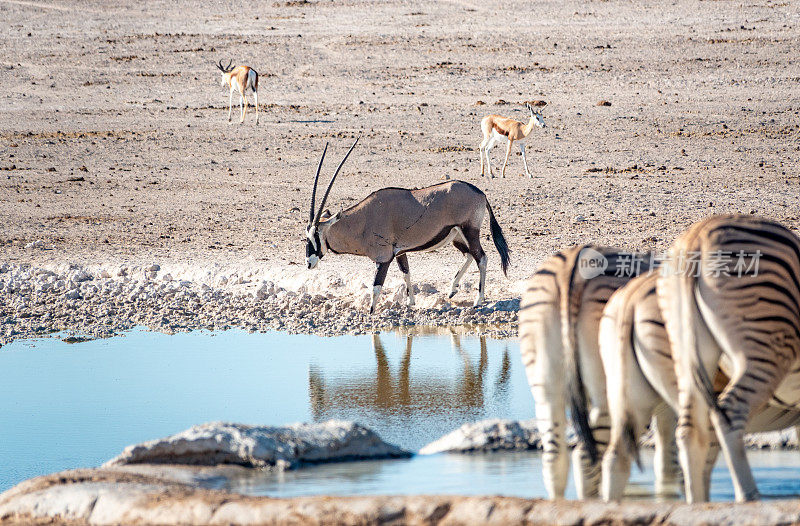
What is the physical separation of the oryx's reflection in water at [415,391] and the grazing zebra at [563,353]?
1556 mm

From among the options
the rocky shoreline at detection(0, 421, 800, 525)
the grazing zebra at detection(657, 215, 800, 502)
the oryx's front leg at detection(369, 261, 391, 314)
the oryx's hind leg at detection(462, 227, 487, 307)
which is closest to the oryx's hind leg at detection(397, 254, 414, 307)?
the oryx's front leg at detection(369, 261, 391, 314)

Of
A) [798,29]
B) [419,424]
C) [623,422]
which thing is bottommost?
[419,424]

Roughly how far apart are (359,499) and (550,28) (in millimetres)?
25525

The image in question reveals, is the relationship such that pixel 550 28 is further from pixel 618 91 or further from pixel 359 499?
pixel 359 499

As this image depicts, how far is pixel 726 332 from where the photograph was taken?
4.45m

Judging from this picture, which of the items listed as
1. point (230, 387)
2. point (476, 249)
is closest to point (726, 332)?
point (230, 387)

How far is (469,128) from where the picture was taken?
2027 centimetres

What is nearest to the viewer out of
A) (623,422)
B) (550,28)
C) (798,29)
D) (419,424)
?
(623,422)

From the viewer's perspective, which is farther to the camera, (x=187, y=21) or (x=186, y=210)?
(x=187, y=21)

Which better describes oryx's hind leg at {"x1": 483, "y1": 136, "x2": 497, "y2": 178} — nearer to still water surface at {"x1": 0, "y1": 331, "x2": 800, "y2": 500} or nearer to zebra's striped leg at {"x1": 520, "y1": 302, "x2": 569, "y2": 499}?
still water surface at {"x1": 0, "y1": 331, "x2": 800, "y2": 500}

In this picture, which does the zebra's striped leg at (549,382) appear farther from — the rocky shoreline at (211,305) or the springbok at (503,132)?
the springbok at (503,132)

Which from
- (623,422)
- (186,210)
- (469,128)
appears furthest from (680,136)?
(623,422)

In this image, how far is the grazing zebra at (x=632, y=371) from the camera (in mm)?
4668

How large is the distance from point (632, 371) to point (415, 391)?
131 inches
